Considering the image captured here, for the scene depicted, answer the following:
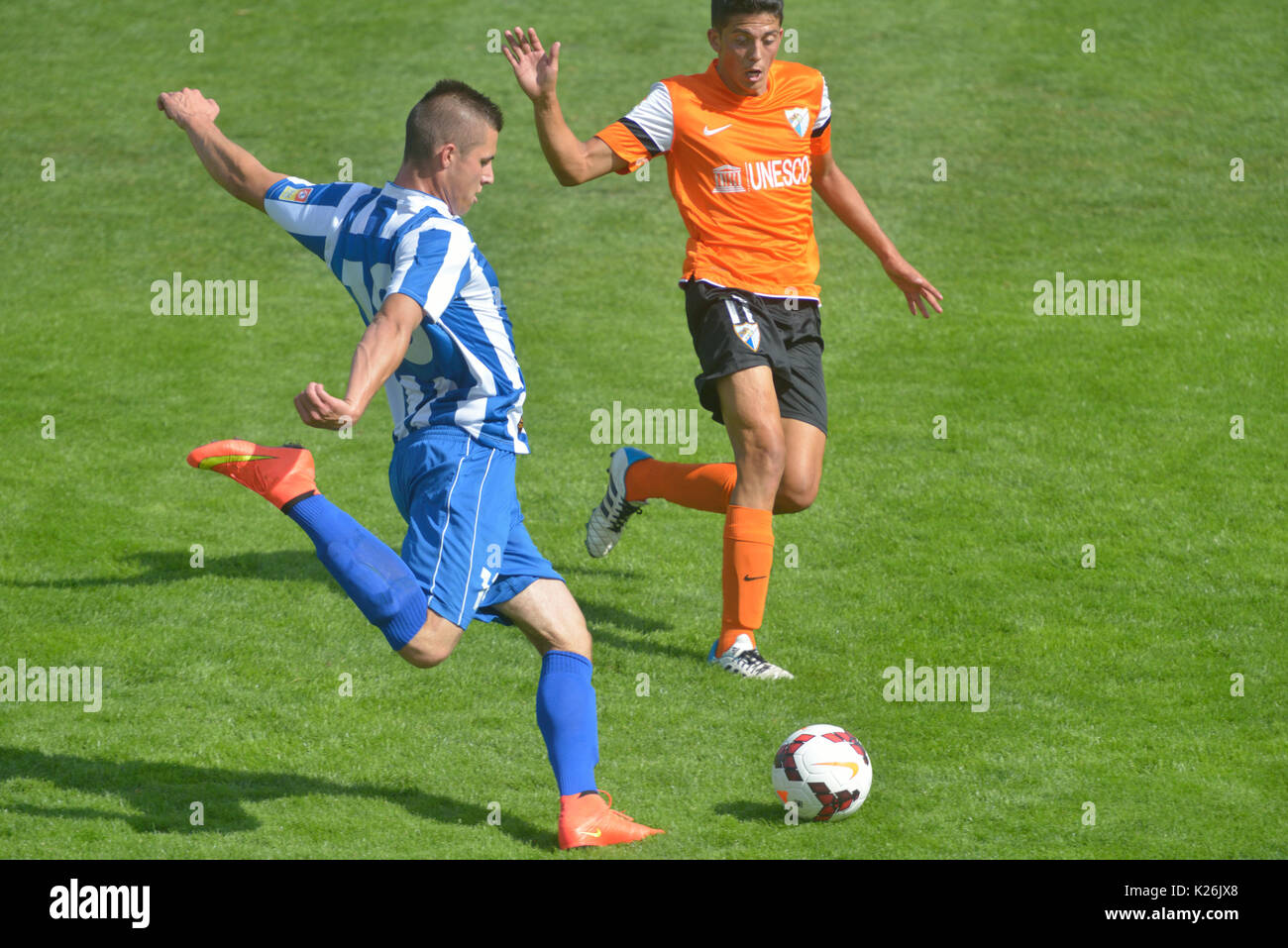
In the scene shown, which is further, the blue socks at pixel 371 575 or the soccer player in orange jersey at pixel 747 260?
the soccer player in orange jersey at pixel 747 260

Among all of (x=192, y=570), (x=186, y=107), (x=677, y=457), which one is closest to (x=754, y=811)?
(x=186, y=107)

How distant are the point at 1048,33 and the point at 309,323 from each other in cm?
922

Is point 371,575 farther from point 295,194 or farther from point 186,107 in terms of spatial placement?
point 186,107

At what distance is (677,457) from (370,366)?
5.20m

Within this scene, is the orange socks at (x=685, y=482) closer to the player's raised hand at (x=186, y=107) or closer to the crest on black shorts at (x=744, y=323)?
the crest on black shorts at (x=744, y=323)

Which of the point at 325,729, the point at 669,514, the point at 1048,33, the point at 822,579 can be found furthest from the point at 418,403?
the point at 1048,33

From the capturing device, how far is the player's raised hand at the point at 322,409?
4086 mm

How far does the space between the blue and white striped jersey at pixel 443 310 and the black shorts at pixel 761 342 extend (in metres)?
1.72

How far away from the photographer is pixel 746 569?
21.9 feet

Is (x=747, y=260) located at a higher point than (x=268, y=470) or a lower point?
higher

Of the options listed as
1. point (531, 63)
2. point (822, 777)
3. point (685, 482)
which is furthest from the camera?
point (685, 482)

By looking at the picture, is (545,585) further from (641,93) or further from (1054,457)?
→ (641,93)

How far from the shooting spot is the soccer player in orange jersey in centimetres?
667

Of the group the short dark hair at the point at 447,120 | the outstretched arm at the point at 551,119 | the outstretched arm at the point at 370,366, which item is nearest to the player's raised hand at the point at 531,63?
the outstretched arm at the point at 551,119
